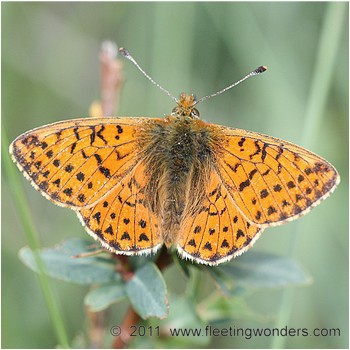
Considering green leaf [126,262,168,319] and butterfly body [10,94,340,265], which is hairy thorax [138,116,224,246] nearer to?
butterfly body [10,94,340,265]

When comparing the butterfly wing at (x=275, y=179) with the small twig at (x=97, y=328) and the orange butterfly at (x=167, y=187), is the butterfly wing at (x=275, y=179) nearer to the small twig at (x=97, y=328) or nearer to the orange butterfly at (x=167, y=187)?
the orange butterfly at (x=167, y=187)

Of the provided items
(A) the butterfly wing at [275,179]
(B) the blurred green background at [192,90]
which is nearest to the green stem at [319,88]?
(A) the butterfly wing at [275,179]

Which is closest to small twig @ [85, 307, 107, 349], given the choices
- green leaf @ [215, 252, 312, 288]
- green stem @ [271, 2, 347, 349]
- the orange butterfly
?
the orange butterfly

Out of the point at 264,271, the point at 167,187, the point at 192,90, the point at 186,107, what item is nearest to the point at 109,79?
the point at 186,107

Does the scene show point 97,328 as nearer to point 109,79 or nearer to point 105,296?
point 105,296

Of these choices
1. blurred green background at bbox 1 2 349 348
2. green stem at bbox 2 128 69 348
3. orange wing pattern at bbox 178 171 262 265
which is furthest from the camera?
blurred green background at bbox 1 2 349 348
